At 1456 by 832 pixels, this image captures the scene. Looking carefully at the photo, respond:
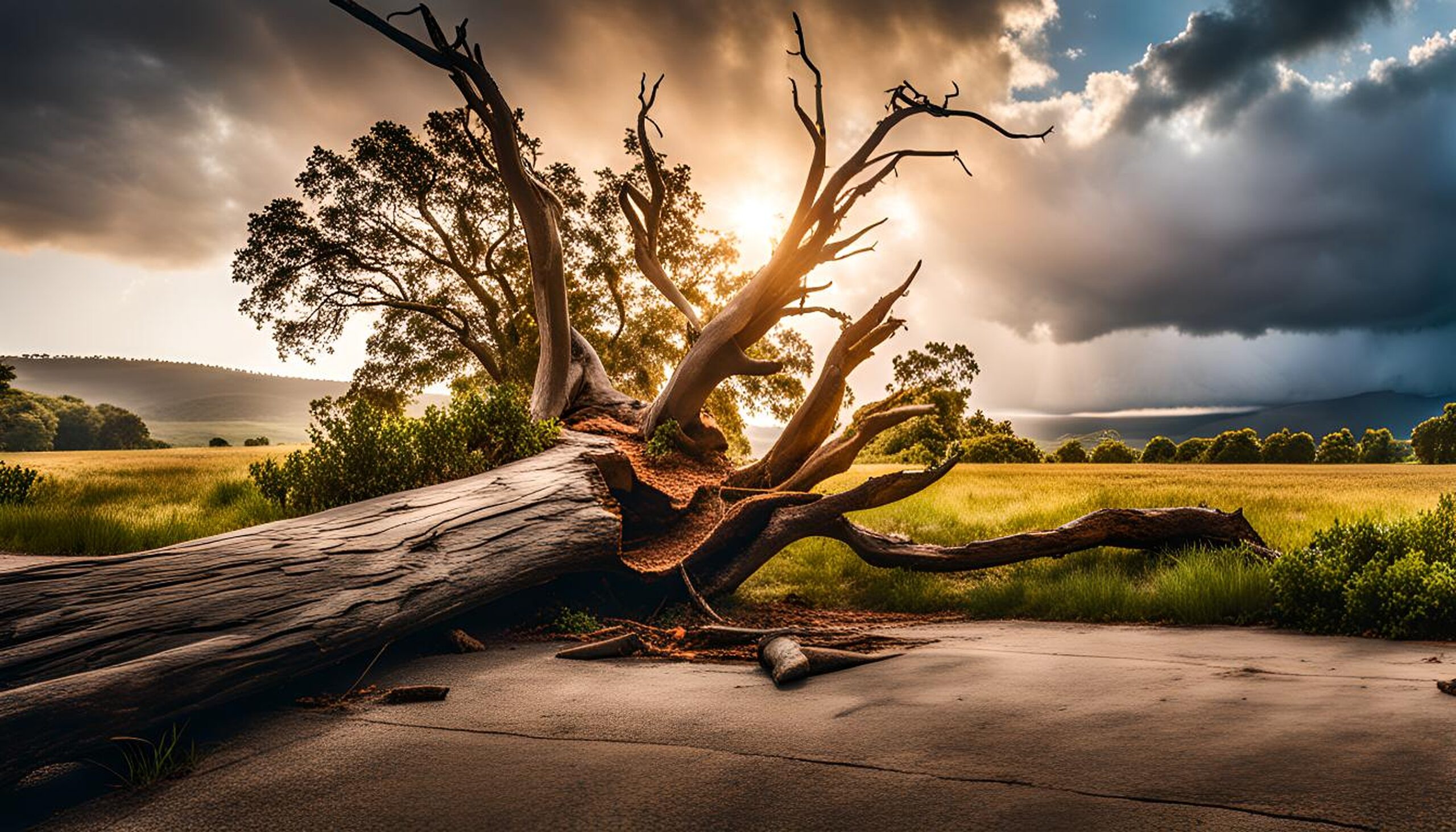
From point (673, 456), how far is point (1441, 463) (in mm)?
49100

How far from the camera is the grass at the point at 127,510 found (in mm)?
10906

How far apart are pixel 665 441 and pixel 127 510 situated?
9.34 m

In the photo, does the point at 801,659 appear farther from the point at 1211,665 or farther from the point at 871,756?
the point at 1211,665

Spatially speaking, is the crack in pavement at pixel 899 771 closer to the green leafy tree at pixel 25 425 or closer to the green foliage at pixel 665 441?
the green foliage at pixel 665 441

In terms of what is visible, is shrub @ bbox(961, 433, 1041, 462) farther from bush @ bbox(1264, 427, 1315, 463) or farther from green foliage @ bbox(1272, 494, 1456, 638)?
green foliage @ bbox(1272, 494, 1456, 638)

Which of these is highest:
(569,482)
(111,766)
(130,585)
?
(569,482)

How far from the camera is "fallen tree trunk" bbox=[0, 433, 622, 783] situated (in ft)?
12.8

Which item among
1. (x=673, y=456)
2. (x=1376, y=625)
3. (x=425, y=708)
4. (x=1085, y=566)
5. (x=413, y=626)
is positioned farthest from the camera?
(x=673, y=456)

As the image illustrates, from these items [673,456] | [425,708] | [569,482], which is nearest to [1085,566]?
[673,456]

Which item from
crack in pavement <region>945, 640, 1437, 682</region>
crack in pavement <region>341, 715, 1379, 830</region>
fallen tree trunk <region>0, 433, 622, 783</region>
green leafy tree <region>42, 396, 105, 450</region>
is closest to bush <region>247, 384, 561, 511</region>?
fallen tree trunk <region>0, 433, 622, 783</region>

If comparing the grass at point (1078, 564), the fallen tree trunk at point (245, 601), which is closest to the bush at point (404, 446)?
the fallen tree trunk at point (245, 601)

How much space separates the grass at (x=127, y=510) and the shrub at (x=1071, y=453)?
4769 centimetres

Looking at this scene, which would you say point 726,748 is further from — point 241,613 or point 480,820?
point 241,613

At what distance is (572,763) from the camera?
367cm
